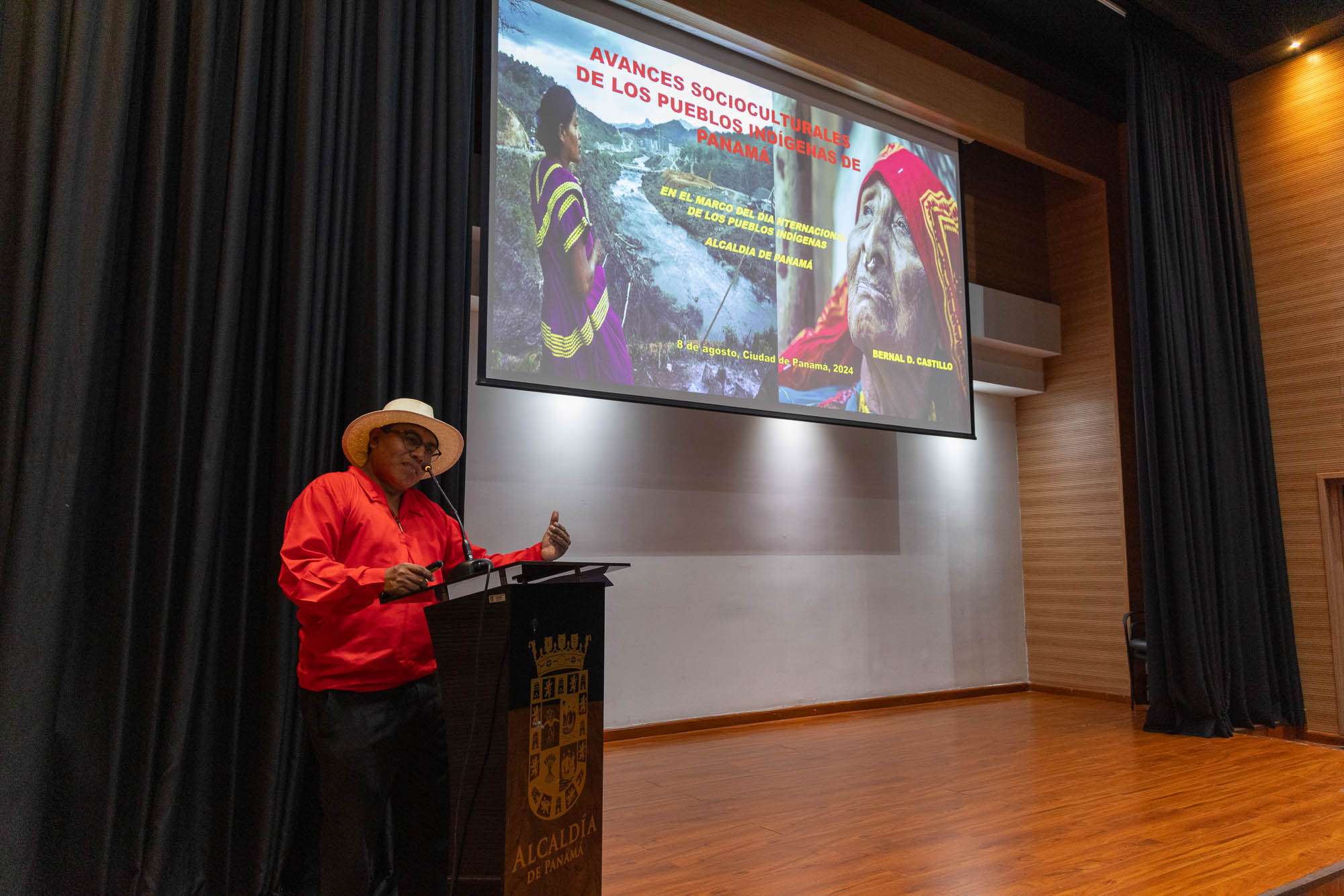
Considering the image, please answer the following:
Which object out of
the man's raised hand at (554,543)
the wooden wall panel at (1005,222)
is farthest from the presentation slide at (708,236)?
the man's raised hand at (554,543)

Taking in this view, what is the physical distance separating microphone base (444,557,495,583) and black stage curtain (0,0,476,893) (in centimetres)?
115

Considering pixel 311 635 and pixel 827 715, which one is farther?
pixel 827 715

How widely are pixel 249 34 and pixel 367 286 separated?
34.7 inches

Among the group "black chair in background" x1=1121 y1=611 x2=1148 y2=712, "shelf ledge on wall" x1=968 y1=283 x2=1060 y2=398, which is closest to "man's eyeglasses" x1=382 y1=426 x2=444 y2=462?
"shelf ledge on wall" x1=968 y1=283 x2=1060 y2=398

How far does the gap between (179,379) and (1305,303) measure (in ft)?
20.2

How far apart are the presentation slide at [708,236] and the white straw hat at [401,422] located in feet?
3.47

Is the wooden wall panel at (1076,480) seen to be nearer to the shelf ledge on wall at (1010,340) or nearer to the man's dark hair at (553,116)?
the shelf ledge on wall at (1010,340)

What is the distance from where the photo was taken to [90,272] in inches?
97.7

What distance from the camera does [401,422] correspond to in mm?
2229

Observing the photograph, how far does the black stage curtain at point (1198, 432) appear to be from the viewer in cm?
498

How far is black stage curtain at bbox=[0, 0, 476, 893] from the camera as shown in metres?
2.35

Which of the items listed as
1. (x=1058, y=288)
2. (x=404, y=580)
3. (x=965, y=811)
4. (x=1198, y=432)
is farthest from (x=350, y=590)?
(x=1058, y=288)

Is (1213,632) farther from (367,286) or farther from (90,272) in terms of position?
(90,272)

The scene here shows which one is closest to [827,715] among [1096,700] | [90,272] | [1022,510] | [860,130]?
[1096,700]
